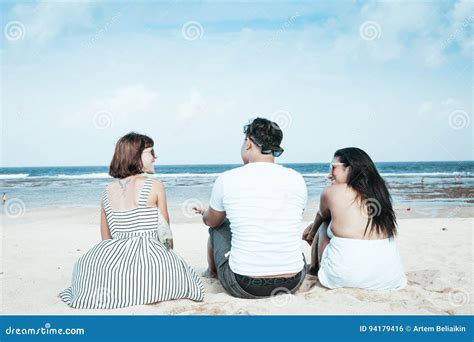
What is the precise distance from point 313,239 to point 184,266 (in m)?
1.30

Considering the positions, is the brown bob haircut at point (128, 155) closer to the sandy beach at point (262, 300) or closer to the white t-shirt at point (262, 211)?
the white t-shirt at point (262, 211)

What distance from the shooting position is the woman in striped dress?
3.46 m

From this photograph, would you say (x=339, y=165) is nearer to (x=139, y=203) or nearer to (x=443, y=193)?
(x=139, y=203)

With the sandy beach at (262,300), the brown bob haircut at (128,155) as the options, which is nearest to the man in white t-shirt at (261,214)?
the sandy beach at (262,300)

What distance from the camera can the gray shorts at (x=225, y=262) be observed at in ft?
11.8

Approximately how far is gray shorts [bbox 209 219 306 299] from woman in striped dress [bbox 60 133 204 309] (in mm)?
218

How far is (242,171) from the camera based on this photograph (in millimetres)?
3373

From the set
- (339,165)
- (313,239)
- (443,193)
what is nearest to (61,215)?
(313,239)

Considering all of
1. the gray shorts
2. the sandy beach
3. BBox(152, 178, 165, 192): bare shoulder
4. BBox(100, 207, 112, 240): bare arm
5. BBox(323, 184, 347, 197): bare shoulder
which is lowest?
the sandy beach

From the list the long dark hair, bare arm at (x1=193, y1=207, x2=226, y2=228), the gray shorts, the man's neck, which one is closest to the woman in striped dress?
the gray shorts

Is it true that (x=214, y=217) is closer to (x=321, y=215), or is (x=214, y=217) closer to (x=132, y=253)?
(x=132, y=253)

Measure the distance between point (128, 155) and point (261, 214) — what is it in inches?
41.9

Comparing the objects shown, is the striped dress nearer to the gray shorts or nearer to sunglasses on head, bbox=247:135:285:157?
the gray shorts

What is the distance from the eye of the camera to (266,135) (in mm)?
3459
